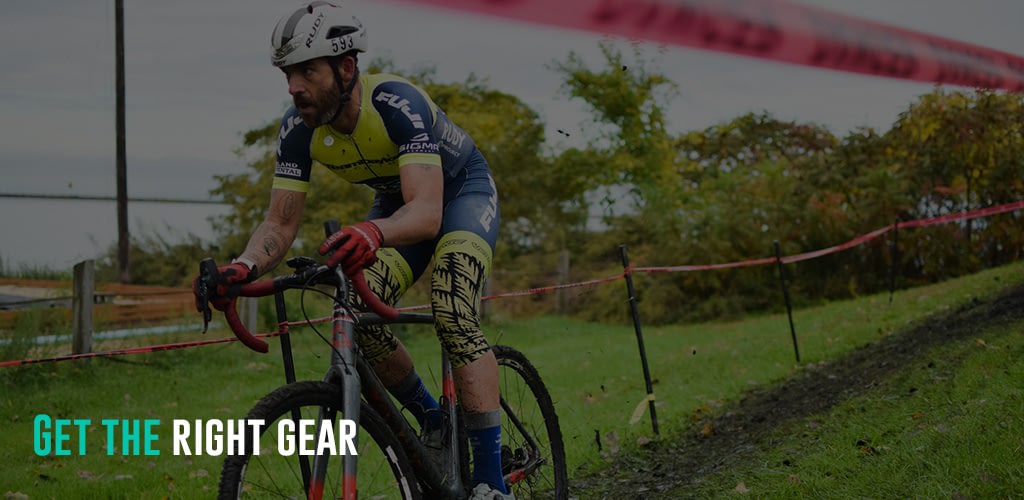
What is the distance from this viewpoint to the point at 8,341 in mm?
11133

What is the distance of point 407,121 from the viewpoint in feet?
12.4

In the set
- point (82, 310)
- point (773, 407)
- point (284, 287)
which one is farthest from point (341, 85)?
point (82, 310)

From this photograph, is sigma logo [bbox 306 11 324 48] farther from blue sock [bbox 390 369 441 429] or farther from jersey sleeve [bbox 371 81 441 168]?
blue sock [bbox 390 369 441 429]

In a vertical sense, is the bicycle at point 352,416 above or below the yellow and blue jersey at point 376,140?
below

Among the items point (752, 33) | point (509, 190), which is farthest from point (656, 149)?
point (752, 33)

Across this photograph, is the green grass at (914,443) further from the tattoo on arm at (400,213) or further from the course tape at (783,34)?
the tattoo on arm at (400,213)

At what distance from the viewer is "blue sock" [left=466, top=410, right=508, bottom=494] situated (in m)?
3.98

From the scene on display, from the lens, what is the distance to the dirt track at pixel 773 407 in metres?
6.11

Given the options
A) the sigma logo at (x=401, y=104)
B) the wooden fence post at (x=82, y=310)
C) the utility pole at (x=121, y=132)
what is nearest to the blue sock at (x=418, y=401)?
the sigma logo at (x=401, y=104)

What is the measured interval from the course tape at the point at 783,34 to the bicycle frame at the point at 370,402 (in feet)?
4.72

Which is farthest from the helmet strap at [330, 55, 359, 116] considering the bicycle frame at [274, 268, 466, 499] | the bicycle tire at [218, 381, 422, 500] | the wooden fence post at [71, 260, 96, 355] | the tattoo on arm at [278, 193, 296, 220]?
the wooden fence post at [71, 260, 96, 355]

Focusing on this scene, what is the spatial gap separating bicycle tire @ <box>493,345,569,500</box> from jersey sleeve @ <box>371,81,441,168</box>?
3.84 ft

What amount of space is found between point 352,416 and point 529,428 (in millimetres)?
1688

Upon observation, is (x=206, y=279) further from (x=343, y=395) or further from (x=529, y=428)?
(x=529, y=428)
